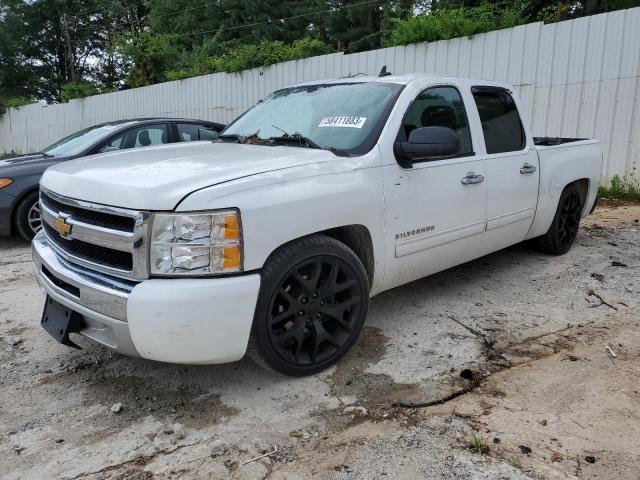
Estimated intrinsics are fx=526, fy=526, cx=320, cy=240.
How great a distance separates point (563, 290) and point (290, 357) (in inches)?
107

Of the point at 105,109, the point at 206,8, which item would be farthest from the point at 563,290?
the point at 206,8

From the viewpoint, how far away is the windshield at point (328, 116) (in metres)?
3.37

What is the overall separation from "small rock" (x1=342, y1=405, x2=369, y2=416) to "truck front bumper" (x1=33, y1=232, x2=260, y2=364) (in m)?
0.61

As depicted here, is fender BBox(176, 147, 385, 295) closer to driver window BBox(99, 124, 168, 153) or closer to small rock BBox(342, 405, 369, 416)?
small rock BBox(342, 405, 369, 416)

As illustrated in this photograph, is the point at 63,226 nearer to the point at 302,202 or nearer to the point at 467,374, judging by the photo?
the point at 302,202

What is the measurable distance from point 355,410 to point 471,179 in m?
1.99

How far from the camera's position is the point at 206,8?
29.8 m

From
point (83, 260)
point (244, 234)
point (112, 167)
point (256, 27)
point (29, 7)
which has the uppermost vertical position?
point (29, 7)

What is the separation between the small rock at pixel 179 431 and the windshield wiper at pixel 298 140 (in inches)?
70.5

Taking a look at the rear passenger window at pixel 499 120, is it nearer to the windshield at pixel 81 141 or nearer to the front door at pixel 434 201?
the front door at pixel 434 201

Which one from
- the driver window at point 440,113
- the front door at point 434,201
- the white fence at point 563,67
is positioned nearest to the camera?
the front door at point 434,201

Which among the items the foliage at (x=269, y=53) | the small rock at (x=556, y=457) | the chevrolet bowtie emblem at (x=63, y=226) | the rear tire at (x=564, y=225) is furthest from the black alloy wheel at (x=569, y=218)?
the foliage at (x=269, y=53)

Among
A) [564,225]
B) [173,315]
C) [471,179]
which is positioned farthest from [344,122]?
[564,225]

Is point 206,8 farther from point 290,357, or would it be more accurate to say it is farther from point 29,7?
point 290,357
